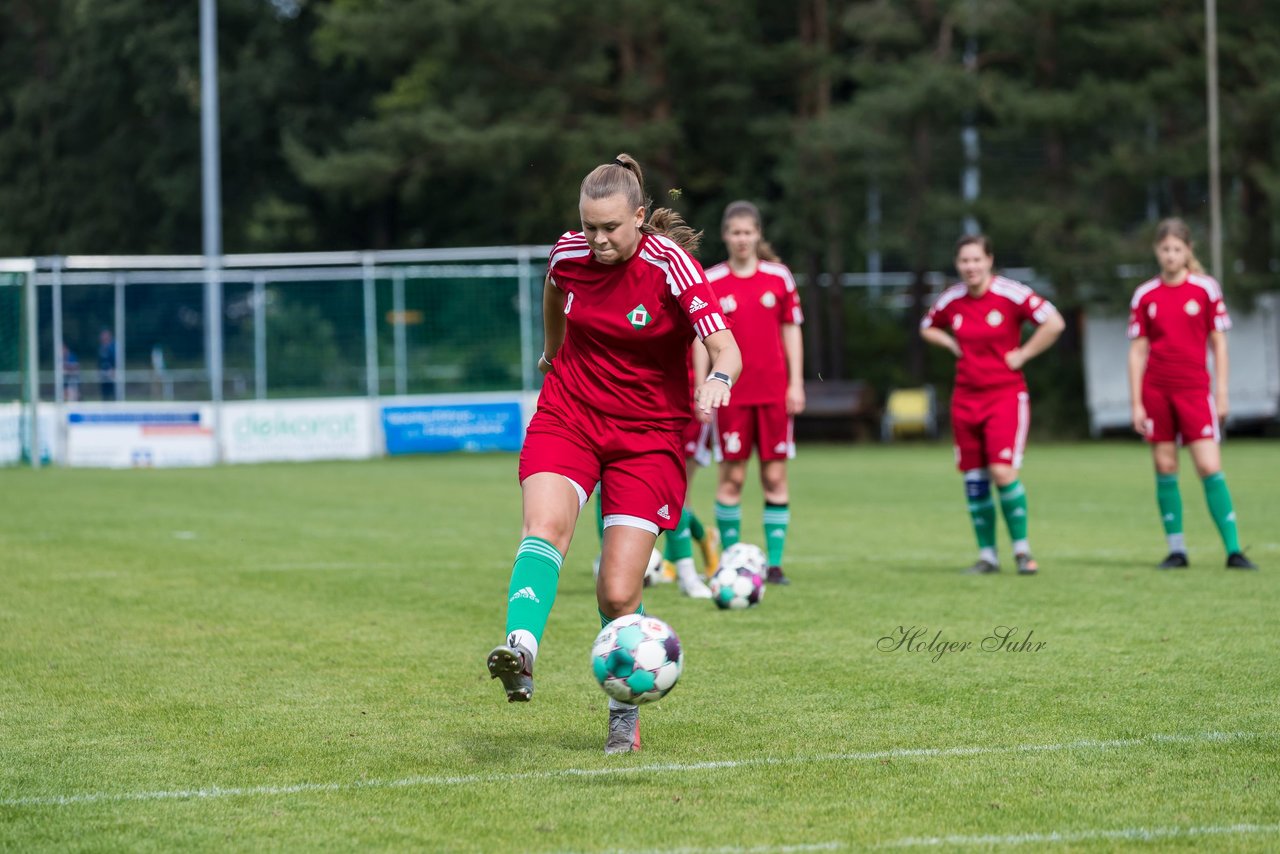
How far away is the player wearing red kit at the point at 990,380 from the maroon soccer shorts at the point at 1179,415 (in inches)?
30.0

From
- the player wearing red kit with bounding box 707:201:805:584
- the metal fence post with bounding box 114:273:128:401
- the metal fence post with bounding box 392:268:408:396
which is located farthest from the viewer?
the metal fence post with bounding box 114:273:128:401

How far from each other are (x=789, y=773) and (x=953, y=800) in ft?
1.73

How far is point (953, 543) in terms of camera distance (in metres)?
12.3

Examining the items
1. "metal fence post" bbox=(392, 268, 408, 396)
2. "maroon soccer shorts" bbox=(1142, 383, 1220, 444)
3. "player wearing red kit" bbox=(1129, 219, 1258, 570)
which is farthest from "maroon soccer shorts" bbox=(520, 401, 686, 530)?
"metal fence post" bbox=(392, 268, 408, 396)

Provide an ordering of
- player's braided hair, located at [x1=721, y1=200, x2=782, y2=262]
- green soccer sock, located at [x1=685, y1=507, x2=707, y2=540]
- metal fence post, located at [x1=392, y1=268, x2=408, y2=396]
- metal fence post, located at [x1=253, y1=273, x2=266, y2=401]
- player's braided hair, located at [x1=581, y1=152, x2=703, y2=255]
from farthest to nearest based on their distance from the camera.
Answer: metal fence post, located at [x1=253, y1=273, x2=266, y2=401] < metal fence post, located at [x1=392, y1=268, x2=408, y2=396] < green soccer sock, located at [x1=685, y1=507, x2=707, y2=540] < player's braided hair, located at [x1=721, y1=200, x2=782, y2=262] < player's braided hair, located at [x1=581, y1=152, x2=703, y2=255]

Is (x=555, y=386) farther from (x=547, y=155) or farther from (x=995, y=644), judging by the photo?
(x=547, y=155)

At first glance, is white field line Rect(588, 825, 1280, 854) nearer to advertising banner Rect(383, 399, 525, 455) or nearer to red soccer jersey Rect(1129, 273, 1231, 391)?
red soccer jersey Rect(1129, 273, 1231, 391)

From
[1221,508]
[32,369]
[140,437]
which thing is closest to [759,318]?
[1221,508]

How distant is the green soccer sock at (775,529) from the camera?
32.2 ft

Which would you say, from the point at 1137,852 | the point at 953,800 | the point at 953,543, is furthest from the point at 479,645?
the point at 953,543

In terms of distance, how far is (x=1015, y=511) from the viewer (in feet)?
33.9

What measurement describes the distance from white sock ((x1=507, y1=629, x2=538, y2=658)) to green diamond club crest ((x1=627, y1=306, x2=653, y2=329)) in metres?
1.06

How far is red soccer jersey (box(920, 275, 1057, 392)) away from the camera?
10.1m

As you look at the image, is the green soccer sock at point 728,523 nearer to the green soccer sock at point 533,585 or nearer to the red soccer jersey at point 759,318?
the red soccer jersey at point 759,318
